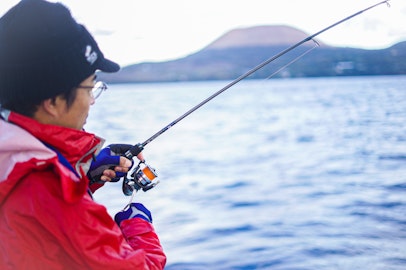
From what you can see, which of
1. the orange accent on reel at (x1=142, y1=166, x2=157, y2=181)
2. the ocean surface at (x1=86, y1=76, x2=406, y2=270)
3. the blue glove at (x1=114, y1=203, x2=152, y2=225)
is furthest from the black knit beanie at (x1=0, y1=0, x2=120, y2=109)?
the ocean surface at (x1=86, y1=76, x2=406, y2=270)

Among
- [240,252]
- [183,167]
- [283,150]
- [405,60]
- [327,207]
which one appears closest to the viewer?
[240,252]

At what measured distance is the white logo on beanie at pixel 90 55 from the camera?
1364 millimetres

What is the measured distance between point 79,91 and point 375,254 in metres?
3.36

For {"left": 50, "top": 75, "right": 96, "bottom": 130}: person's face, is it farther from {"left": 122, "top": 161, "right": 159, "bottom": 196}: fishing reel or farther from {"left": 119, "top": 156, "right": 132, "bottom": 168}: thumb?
{"left": 122, "top": 161, "right": 159, "bottom": 196}: fishing reel

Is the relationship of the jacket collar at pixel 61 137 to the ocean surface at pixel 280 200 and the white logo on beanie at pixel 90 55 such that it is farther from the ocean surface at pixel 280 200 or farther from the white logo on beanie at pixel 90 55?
the ocean surface at pixel 280 200

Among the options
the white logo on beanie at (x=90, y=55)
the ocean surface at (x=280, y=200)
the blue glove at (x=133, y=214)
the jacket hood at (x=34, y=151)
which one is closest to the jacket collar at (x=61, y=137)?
the jacket hood at (x=34, y=151)

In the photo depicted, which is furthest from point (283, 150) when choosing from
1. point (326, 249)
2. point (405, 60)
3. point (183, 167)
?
point (405, 60)

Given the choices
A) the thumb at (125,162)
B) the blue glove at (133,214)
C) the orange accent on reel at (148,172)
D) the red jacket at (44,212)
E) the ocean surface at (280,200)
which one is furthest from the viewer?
the ocean surface at (280,200)

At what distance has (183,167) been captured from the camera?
9281 mm

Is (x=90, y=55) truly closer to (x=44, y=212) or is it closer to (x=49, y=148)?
(x=49, y=148)

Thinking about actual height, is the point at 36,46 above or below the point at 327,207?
above

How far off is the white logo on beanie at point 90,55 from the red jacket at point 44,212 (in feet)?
0.60

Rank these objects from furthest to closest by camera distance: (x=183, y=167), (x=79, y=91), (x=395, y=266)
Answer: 1. (x=183, y=167)
2. (x=395, y=266)
3. (x=79, y=91)

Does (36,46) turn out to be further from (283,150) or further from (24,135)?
(283,150)
